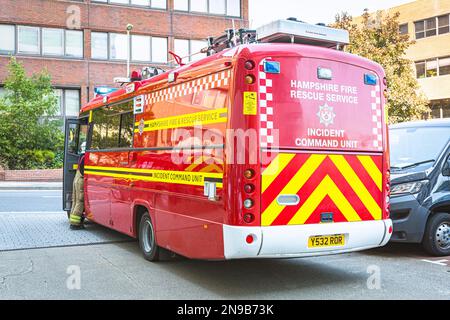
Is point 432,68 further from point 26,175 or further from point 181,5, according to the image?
point 26,175

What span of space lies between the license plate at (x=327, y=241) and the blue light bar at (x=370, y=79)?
192 centimetres

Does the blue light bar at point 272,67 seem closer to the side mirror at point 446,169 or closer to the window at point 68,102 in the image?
the side mirror at point 446,169

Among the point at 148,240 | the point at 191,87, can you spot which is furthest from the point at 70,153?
the point at 191,87

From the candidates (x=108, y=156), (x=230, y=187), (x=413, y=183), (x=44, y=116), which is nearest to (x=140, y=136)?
(x=108, y=156)

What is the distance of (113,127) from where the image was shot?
30.6 feet

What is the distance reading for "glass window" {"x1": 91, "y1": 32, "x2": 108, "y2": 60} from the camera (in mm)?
32656

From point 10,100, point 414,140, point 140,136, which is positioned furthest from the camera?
point 10,100

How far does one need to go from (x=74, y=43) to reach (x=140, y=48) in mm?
3981

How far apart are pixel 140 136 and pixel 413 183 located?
166 inches

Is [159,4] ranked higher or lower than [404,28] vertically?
lower

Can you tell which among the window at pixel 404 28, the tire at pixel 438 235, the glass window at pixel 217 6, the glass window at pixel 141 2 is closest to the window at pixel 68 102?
the glass window at pixel 141 2

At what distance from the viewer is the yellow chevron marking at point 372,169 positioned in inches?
257
